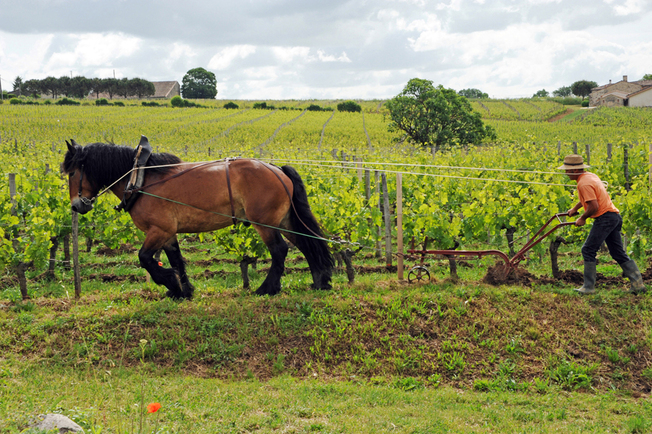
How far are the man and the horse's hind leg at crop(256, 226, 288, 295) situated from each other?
3.69 metres

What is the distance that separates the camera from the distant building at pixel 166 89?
278ft

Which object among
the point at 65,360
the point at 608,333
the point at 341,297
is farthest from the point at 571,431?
the point at 65,360

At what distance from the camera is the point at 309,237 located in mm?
6641

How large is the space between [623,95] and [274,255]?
74380 mm

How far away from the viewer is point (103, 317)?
6094 mm

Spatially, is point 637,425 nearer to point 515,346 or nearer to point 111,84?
point 515,346

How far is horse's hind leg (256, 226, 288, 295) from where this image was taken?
21.5 feet

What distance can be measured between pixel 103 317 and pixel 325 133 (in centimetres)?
3399

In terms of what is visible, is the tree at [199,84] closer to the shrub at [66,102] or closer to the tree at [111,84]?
the tree at [111,84]

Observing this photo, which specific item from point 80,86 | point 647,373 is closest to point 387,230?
point 647,373

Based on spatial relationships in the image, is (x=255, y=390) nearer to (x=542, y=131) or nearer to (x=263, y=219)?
(x=263, y=219)

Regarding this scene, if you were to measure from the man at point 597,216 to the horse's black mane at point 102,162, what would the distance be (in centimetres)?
517

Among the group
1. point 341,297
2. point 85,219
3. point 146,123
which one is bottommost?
point 341,297

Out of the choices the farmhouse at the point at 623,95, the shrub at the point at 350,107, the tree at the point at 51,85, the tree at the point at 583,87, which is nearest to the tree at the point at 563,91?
the tree at the point at 583,87
